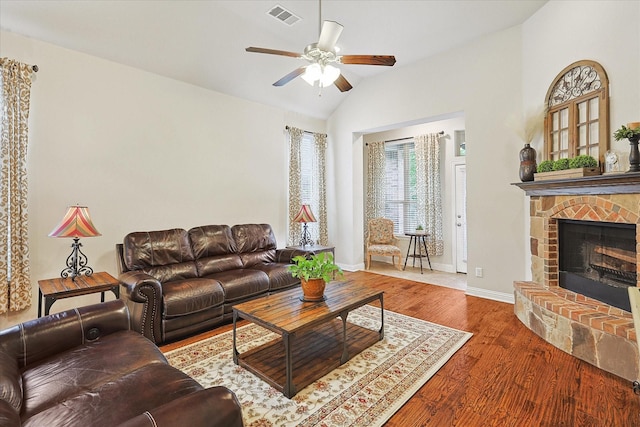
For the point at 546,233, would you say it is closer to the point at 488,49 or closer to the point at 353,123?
the point at 488,49

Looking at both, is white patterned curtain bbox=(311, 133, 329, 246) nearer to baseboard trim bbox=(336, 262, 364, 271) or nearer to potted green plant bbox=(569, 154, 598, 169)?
baseboard trim bbox=(336, 262, 364, 271)

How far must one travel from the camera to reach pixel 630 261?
104 inches

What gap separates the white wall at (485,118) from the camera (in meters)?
3.94

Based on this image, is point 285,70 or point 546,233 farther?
point 285,70

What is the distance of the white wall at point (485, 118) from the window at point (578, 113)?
46 centimetres

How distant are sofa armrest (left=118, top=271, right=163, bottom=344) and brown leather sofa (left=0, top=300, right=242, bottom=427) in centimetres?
67

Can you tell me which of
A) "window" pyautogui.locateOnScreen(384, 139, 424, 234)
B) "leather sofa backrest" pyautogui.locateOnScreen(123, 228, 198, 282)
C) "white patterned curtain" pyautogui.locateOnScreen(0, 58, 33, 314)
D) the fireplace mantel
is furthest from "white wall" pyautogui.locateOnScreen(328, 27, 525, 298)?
"white patterned curtain" pyautogui.locateOnScreen(0, 58, 33, 314)

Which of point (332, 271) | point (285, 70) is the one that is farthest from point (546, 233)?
point (285, 70)

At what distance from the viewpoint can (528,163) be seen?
3.50m

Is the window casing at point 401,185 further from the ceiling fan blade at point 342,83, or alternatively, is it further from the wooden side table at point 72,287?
the wooden side table at point 72,287

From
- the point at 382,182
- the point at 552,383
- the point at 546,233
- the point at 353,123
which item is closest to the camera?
the point at 552,383

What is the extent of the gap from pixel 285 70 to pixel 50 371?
4450mm

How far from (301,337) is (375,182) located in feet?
14.6

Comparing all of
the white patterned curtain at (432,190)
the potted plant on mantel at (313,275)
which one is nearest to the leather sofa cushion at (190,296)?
the potted plant on mantel at (313,275)
